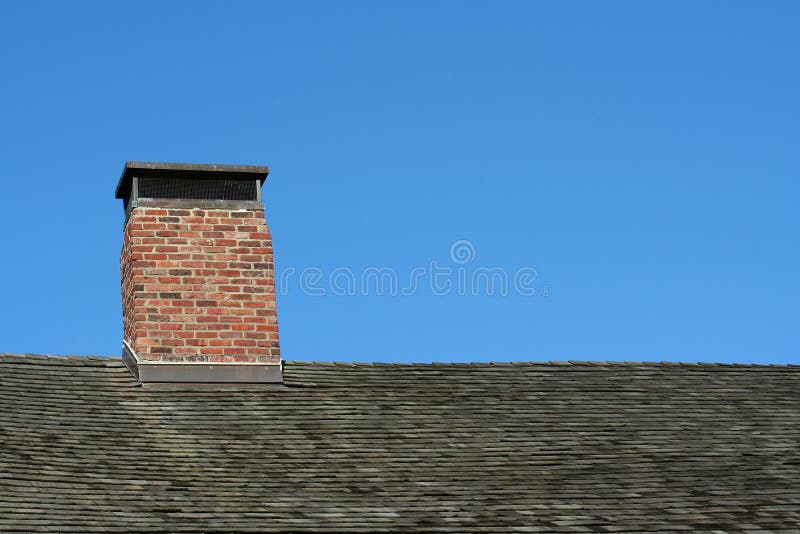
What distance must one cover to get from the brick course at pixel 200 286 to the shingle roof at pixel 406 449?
0.45 m

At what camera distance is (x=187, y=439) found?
37.4 ft

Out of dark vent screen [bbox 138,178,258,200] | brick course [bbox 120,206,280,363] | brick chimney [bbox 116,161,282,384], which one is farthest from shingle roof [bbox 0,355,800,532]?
dark vent screen [bbox 138,178,258,200]

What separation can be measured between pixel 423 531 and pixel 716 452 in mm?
3319

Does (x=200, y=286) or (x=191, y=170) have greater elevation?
(x=191, y=170)

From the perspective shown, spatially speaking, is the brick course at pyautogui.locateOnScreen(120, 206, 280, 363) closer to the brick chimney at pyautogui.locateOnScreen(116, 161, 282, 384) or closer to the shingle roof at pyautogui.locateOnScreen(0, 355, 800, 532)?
the brick chimney at pyautogui.locateOnScreen(116, 161, 282, 384)

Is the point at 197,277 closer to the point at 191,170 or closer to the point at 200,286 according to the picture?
the point at 200,286

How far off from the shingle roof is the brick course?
45 cm

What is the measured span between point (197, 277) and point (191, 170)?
3.68ft

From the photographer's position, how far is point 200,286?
13.2 meters

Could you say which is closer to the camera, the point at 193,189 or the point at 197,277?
the point at 197,277

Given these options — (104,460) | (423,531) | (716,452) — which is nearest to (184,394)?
(104,460)

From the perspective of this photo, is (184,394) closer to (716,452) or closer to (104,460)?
(104,460)

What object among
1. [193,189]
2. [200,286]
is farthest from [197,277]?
[193,189]

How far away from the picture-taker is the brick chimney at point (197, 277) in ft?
42.2
